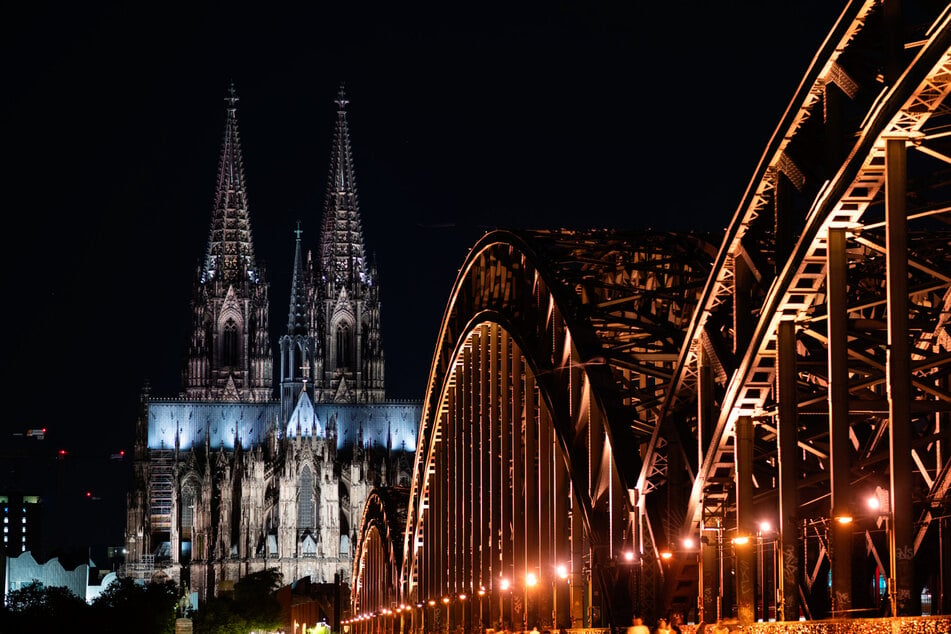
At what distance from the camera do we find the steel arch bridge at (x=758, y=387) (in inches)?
932

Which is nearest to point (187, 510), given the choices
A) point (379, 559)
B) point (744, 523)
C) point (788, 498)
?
point (379, 559)

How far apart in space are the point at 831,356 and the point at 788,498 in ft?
9.52

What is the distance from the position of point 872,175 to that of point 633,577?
1486 centimetres

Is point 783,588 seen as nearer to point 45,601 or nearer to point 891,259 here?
point 891,259

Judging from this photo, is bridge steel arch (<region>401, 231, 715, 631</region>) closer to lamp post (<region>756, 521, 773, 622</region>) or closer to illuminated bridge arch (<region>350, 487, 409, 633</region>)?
lamp post (<region>756, 521, 773, 622</region>)

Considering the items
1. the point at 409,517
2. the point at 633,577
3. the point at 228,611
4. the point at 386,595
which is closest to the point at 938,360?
the point at 633,577

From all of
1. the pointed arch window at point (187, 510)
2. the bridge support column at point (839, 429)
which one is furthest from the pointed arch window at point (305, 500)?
the bridge support column at point (839, 429)

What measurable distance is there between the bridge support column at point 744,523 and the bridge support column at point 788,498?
2.15 meters

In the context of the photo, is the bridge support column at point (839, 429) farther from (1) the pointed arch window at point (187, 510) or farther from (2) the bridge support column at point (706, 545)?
(1) the pointed arch window at point (187, 510)

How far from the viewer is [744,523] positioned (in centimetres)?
2903

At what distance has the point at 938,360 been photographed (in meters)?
24.7

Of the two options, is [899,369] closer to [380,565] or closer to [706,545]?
[706,545]

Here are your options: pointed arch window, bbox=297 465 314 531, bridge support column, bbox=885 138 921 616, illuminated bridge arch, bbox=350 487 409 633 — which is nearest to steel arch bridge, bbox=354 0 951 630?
bridge support column, bbox=885 138 921 616

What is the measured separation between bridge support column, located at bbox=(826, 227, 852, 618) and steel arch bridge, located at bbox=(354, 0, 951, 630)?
0.03 meters
